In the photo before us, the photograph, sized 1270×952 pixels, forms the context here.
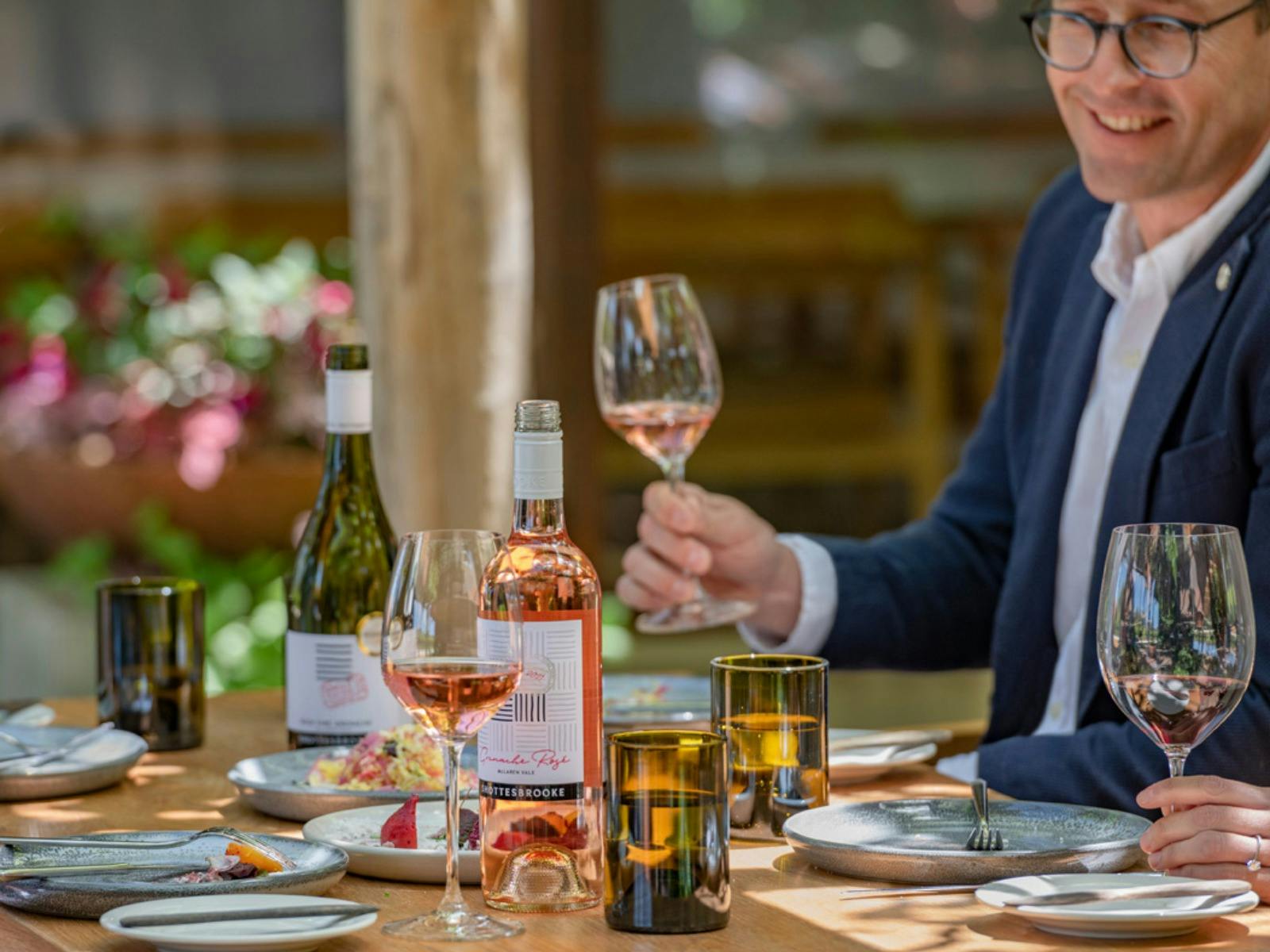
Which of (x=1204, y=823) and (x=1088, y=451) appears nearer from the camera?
(x=1204, y=823)

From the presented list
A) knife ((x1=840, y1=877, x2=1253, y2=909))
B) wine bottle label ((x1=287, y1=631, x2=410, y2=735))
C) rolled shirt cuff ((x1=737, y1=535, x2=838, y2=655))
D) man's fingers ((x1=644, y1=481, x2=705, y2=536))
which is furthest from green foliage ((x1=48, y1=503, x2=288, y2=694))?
knife ((x1=840, y1=877, x2=1253, y2=909))

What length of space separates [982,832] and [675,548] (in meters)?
0.64

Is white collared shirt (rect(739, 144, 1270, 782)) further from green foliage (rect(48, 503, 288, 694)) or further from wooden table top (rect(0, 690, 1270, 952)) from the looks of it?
green foliage (rect(48, 503, 288, 694))

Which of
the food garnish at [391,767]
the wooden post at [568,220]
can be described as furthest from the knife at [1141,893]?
the wooden post at [568,220]

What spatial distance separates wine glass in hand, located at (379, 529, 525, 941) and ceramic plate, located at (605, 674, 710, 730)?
493mm

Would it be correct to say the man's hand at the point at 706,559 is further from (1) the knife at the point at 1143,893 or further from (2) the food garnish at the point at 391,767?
(1) the knife at the point at 1143,893

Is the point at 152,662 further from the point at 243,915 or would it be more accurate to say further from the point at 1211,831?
the point at 1211,831

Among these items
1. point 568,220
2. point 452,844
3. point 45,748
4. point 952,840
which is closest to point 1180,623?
point 952,840

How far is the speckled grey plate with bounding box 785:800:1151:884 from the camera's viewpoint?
120cm

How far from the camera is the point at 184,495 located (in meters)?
3.87

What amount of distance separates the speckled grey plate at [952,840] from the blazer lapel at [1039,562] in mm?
570

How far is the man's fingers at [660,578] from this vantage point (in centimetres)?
186

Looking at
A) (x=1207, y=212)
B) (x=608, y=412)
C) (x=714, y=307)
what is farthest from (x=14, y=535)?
(x=1207, y=212)

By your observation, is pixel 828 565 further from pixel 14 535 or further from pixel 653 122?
pixel 653 122
